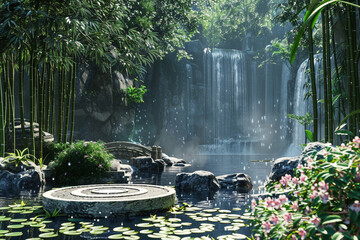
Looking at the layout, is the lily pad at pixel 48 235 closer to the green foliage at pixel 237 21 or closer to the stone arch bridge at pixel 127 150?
the stone arch bridge at pixel 127 150

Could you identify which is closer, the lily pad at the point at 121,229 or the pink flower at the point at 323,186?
the pink flower at the point at 323,186

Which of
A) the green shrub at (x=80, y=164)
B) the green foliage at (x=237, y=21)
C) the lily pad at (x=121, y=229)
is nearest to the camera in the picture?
the lily pad at (x=121, y=229)

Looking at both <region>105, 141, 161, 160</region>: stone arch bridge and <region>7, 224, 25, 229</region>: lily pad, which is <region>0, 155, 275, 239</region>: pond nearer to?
<region>7, 224, 25, 229</region>: lily pad

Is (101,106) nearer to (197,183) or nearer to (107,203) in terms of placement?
(197,183)

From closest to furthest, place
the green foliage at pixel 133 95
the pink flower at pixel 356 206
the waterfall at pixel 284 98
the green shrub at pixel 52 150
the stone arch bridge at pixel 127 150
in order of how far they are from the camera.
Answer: the pink flower at pixel 356 206
the green shrub at pixel 52 150
the stone arch bridge at pixel 127 150
the green foliage at pixel 133 95
the waterfall at pixel 284 98

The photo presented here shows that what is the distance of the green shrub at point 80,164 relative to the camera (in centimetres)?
926

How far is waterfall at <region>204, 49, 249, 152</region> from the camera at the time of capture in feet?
105

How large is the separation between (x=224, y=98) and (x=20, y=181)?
25834 millimetres

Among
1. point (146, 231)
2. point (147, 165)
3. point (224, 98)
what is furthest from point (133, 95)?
point (146, 231)

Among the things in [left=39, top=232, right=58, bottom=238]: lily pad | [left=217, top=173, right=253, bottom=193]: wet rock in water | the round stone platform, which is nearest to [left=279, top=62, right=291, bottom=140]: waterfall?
[left=217, top=173, right=253, bottom=193]: wet rock in water

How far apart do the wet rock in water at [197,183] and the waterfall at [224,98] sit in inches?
912

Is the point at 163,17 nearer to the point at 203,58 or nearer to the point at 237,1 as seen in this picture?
the point at 203,58

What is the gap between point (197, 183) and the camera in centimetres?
835

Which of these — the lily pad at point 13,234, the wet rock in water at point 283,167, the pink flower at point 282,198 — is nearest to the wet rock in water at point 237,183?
the wet rock in water at point 283,167
